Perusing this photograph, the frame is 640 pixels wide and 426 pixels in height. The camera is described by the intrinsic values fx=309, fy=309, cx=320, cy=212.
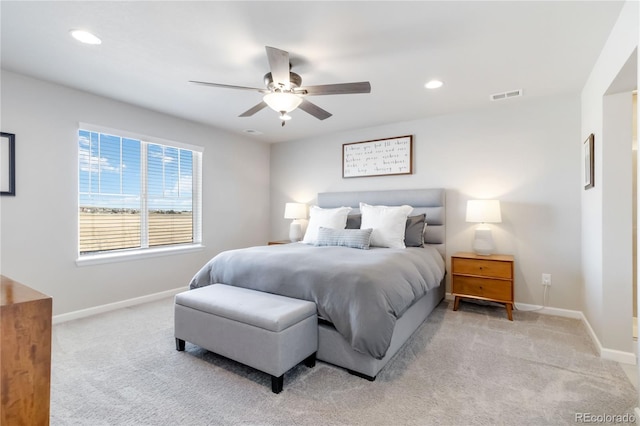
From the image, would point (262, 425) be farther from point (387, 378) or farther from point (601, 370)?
point (601, 370)

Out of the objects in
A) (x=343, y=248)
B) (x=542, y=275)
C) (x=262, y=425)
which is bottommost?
(x=262, y=425)

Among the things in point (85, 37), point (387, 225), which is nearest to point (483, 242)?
point (387, 225)

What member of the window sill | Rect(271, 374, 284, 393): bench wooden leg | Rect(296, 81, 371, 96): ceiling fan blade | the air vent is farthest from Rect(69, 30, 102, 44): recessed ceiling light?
the air vent

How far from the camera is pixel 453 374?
2.11 metres

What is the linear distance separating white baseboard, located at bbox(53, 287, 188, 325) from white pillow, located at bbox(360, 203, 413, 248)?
2689 millimetres

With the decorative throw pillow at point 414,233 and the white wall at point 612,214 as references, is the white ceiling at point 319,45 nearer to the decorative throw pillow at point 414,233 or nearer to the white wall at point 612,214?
the white wall at point 612,214

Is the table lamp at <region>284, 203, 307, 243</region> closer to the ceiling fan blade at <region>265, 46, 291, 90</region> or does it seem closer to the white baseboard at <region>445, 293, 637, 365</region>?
the white baseboard at <region>445, 293, 637, 365</region>

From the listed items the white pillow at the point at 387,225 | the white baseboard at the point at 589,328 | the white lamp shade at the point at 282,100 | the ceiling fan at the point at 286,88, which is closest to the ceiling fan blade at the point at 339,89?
the ceiling fan at the point at 286,88

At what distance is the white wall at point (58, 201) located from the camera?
280 cm

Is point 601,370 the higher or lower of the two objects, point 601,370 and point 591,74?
the lower

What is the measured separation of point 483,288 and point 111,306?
4.07 meters

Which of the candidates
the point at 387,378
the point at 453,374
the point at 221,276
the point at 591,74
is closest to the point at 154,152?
the point at 221,276

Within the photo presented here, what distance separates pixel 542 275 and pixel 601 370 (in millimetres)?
1395

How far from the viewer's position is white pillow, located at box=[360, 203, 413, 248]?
11.1ft
